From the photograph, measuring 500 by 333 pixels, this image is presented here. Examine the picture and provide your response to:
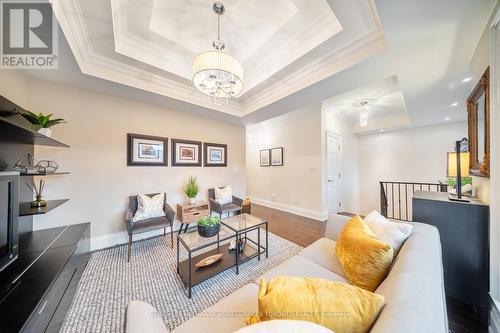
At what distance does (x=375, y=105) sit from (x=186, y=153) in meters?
4.28

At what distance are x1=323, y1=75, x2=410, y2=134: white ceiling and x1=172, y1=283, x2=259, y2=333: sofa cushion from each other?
A: 3.57 metres

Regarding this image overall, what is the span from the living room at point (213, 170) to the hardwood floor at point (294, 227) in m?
0.05

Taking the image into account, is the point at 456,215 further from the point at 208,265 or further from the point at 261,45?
the point at 261,45

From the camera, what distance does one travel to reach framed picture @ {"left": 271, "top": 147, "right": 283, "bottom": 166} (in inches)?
189

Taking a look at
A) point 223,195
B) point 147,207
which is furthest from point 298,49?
point 147,207

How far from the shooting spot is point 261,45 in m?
2.24

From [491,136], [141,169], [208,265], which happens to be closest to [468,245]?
[491,136]

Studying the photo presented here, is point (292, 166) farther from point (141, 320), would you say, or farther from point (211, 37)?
point (141, 320)

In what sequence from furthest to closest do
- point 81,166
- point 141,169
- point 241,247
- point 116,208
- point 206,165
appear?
point 206,165 < point 141,169 < point 116,208 < point 81,166 < point 241,247

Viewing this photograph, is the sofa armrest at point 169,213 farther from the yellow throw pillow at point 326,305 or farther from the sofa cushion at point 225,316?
the yellow throw pillow at point 326,305

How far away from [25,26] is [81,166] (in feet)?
5.30

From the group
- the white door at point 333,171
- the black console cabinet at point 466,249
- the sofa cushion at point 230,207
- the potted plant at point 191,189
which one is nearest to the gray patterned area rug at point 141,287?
the potted plant at point 191,189

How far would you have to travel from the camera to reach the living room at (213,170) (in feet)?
3.11

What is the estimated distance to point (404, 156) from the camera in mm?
4473
